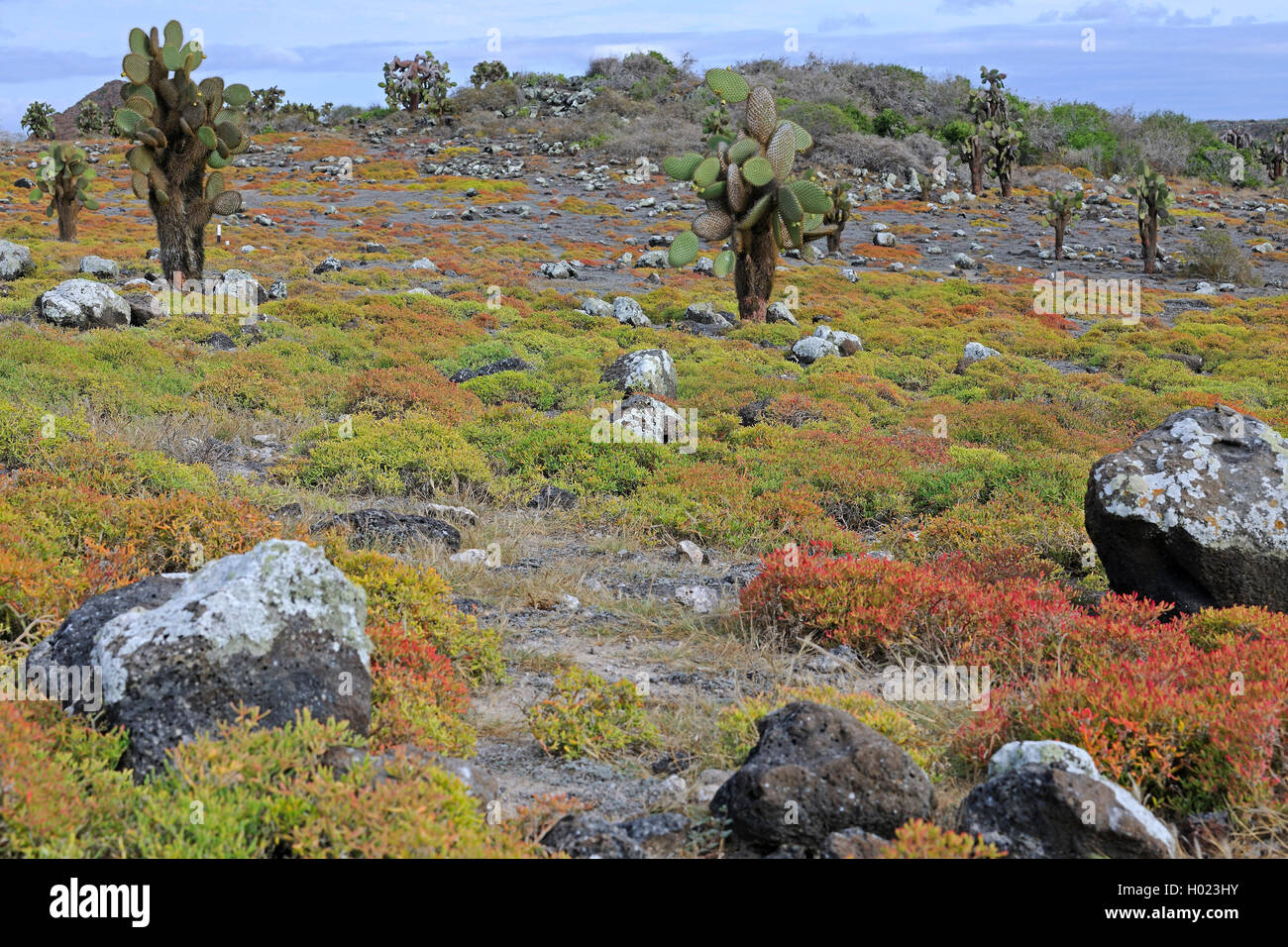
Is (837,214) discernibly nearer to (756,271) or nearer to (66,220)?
(756,271)

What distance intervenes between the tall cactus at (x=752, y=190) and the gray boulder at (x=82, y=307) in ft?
36.7

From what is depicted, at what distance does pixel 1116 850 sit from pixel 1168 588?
155 inches

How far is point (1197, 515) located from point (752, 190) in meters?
15.7

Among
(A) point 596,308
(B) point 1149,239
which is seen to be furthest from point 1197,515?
(B) point 1149,239

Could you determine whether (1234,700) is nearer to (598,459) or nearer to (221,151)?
(598,459)

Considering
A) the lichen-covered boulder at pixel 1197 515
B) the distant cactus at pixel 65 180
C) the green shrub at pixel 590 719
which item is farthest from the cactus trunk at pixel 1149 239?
the green shrub at pixel 590 719

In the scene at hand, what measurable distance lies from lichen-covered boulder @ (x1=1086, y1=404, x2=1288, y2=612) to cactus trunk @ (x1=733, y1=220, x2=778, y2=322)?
15.0 meters

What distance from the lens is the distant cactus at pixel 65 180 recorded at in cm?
2872

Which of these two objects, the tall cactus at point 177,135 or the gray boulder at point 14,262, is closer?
the tall cactus at point 177,135

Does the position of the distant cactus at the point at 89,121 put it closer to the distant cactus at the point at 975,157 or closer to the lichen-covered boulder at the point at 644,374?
the distant cactus at the point at 975,157

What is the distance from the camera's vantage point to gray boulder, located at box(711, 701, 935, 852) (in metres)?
3.81

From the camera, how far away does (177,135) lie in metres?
19.6

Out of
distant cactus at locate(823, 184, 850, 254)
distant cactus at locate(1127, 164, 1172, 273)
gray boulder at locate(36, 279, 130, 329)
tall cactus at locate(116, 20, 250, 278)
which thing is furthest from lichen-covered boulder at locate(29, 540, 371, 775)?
distant cactus at locate(1127, 164, 1172, 273)

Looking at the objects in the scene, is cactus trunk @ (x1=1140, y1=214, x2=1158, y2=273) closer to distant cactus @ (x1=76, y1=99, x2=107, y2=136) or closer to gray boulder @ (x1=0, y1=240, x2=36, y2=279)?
gray boulder @ (x1=0, y1=240, x2=36, y2=279)
